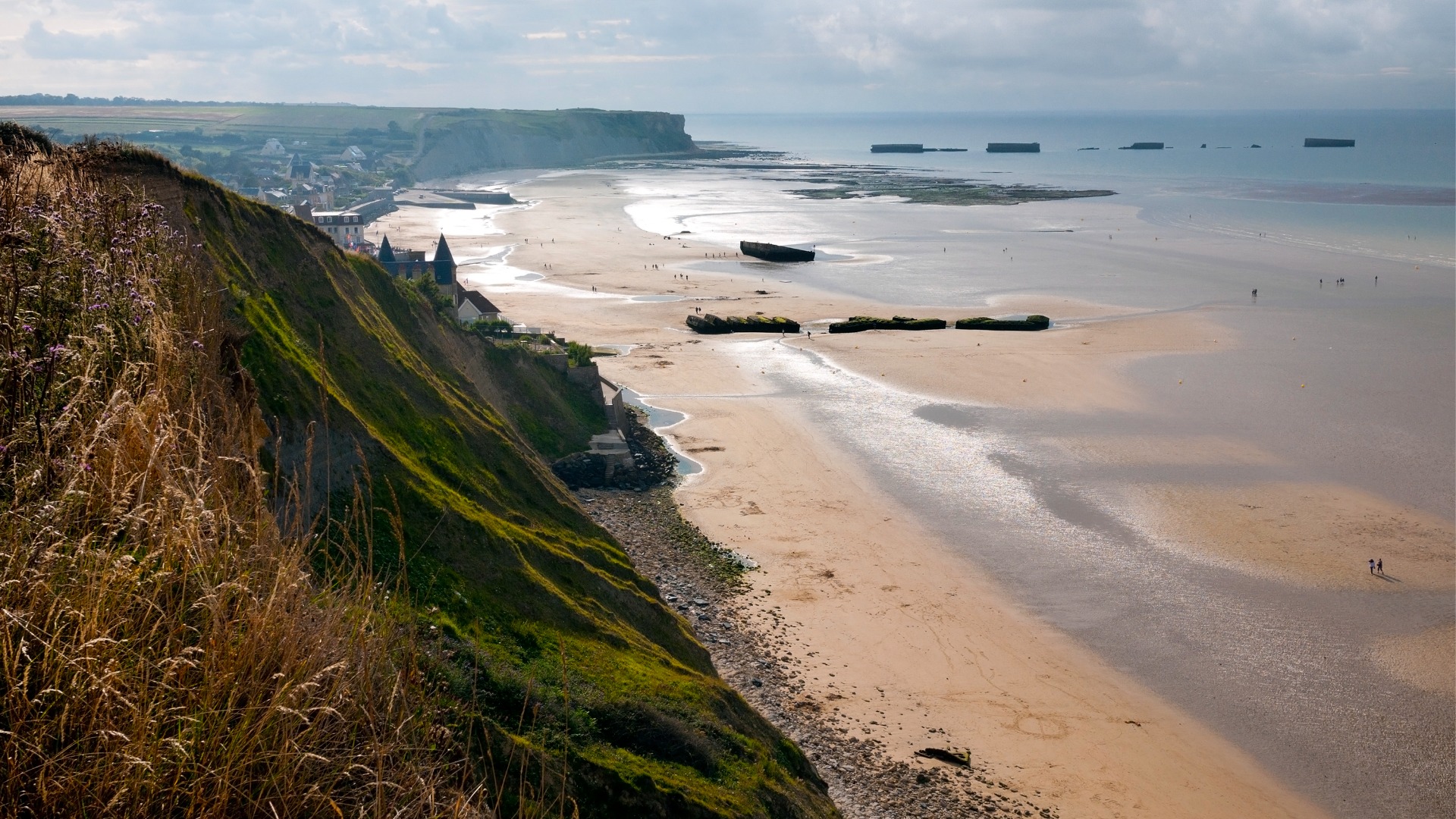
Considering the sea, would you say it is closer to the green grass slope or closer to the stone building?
the green grass slope

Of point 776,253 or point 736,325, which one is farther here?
point 776,253

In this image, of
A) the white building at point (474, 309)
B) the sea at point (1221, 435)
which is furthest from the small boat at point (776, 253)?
the white building at point (474, 309)

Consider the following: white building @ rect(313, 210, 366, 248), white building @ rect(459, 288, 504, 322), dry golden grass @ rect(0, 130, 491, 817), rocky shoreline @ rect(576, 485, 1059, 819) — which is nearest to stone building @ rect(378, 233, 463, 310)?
white building @ rect(459, 288, 504, 322)

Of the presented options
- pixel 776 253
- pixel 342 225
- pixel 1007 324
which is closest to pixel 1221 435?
pixel 1007 324

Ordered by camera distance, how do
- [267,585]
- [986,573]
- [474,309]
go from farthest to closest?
1. [474,309]
2. [986,573]
3. [267,585]

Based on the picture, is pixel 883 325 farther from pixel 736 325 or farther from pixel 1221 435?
pixel 1221 435
